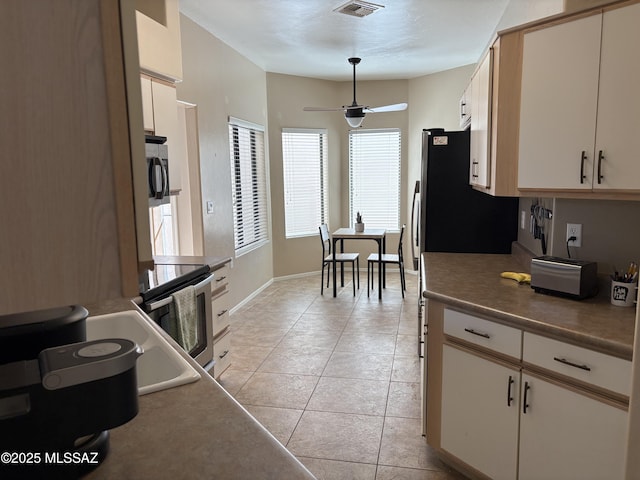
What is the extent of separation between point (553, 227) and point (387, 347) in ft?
6.74

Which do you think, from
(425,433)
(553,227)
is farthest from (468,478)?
(553,227)

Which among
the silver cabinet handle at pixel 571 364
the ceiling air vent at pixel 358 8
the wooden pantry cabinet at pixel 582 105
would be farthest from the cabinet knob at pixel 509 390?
the ceiling air vent at pixel 358 8

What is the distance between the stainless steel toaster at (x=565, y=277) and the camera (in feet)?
6.68

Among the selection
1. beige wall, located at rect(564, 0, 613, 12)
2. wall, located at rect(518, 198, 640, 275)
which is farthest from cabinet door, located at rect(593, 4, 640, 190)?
wall, located at rect(518, 198, 640, 275)

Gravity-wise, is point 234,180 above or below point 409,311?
above

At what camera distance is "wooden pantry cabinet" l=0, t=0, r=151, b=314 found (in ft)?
1.57

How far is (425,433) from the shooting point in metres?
2.39

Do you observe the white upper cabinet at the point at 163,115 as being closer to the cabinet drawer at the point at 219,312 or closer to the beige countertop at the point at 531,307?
the cabinet drawer at the point at 219,312

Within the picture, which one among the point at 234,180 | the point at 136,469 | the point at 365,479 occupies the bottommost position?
the point at 365,479

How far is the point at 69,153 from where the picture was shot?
51cm

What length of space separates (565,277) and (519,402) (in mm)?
621

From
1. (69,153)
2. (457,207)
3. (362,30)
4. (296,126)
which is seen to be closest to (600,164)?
(457,207)

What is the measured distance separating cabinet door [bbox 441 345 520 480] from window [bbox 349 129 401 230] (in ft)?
16.0

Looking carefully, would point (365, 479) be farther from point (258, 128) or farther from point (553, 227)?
point (258, 128)
